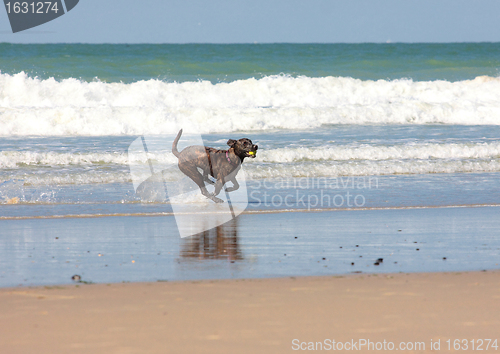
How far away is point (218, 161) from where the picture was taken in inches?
305

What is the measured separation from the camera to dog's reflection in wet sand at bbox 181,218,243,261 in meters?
5.05

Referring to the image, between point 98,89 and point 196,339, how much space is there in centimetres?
1798

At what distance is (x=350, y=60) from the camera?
114 ft

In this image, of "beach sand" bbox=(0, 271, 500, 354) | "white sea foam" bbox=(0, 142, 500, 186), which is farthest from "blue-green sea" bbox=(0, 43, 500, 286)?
"beach sand" bbox=(0, 271, 500, 354)

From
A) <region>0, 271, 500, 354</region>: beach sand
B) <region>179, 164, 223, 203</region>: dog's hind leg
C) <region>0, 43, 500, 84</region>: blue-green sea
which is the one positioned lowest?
<region>0, 271, 500, 354</region>: beach sand

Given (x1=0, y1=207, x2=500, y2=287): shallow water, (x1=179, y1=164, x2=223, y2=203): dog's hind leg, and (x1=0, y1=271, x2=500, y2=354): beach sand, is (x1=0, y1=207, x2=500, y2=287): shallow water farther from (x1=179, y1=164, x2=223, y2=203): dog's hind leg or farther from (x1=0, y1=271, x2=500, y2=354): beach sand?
(x1=179, y1=164, x2=223, y2=203): dog's hind leg

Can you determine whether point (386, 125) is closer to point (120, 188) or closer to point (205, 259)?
point (120, 188)

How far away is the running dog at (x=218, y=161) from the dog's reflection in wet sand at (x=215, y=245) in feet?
4.50

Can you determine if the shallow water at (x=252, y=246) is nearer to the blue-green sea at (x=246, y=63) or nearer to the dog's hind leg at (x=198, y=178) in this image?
the dog's hind leg at (x=198, y=178)

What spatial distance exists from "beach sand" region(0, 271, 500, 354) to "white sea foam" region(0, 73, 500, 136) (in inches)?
445

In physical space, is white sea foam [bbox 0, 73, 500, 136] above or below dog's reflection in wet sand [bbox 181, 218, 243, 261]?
above

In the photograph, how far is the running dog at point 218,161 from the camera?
7539mm

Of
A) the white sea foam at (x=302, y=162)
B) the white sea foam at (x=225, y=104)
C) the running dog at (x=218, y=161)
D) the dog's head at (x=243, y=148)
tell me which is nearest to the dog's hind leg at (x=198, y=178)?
the running dog at (x=218, y=161)

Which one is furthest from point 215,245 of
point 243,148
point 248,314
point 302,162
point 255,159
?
point 255,159
